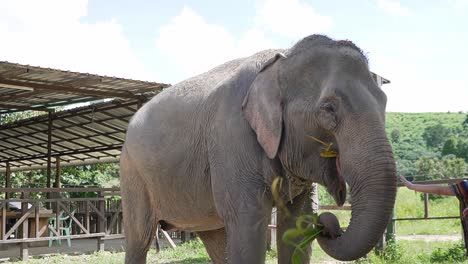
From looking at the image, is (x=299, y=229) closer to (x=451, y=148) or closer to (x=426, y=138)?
(x=451, y=148)

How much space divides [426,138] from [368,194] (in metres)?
75.4

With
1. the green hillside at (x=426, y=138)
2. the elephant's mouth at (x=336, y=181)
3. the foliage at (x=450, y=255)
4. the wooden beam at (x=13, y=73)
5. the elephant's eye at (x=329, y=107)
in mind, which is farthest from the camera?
the green hillside at (x=426, y=138)

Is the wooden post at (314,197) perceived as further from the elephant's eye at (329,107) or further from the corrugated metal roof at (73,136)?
the corrugated metal roof at (73,136)

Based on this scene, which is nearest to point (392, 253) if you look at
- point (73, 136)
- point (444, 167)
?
point (73, 136)

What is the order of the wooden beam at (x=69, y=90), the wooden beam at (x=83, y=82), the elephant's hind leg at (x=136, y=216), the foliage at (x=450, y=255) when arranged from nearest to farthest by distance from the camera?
the elephant's hind leg at (x=136, y=216), the foliage at (x=450, y=255), the wooden beam at (x=83, y=82), the wooden beam at (x=69, y=90)

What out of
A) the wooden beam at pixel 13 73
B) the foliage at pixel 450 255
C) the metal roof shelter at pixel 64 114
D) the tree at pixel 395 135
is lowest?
the foliage at pixel 450 255

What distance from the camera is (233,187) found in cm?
420

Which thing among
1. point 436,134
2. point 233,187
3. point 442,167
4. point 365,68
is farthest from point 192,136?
point 436,134

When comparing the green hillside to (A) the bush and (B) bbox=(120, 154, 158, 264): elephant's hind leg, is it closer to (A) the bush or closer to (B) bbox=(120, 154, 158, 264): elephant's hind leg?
(A) the bush

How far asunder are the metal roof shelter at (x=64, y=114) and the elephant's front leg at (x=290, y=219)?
Result: 849cm

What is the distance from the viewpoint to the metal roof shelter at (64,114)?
13398 millimetres

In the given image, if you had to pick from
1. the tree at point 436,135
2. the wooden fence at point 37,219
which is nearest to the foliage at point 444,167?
the tree at point 436,135

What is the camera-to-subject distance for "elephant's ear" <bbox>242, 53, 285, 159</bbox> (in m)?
3.99

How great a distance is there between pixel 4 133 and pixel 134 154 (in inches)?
664
